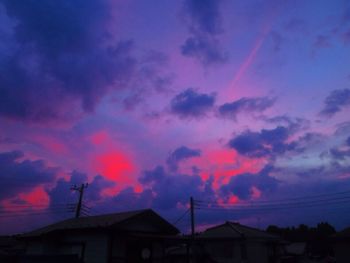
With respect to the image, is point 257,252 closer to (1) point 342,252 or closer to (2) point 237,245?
(2) point 237,245

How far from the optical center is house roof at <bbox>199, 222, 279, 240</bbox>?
3846cm

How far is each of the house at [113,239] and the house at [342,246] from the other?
16638 millimetres

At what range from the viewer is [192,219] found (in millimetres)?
34250

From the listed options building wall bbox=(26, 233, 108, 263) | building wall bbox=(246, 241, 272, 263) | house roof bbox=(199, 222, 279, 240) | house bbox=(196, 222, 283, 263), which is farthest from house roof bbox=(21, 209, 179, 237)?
building wall bbox=(246, 241, 272, 263)

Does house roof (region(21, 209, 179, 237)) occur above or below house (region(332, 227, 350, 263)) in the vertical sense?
above

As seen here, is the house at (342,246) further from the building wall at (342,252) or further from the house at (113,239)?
the house at (113,239)

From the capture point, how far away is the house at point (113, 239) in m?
22.3

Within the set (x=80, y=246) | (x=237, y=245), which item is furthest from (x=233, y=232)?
(x=80, y=246)

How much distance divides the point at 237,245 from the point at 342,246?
11.1 metres

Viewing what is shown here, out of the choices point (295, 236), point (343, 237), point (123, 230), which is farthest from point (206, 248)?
point (295, 236)

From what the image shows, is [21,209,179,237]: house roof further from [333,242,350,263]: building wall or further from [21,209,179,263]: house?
[333,242,350,263]: building wall

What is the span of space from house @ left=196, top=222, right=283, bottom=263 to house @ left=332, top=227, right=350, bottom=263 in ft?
28.9

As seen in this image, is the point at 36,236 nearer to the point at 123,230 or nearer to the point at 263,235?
the point at 123,230

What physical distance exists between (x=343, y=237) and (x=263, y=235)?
429 inches
